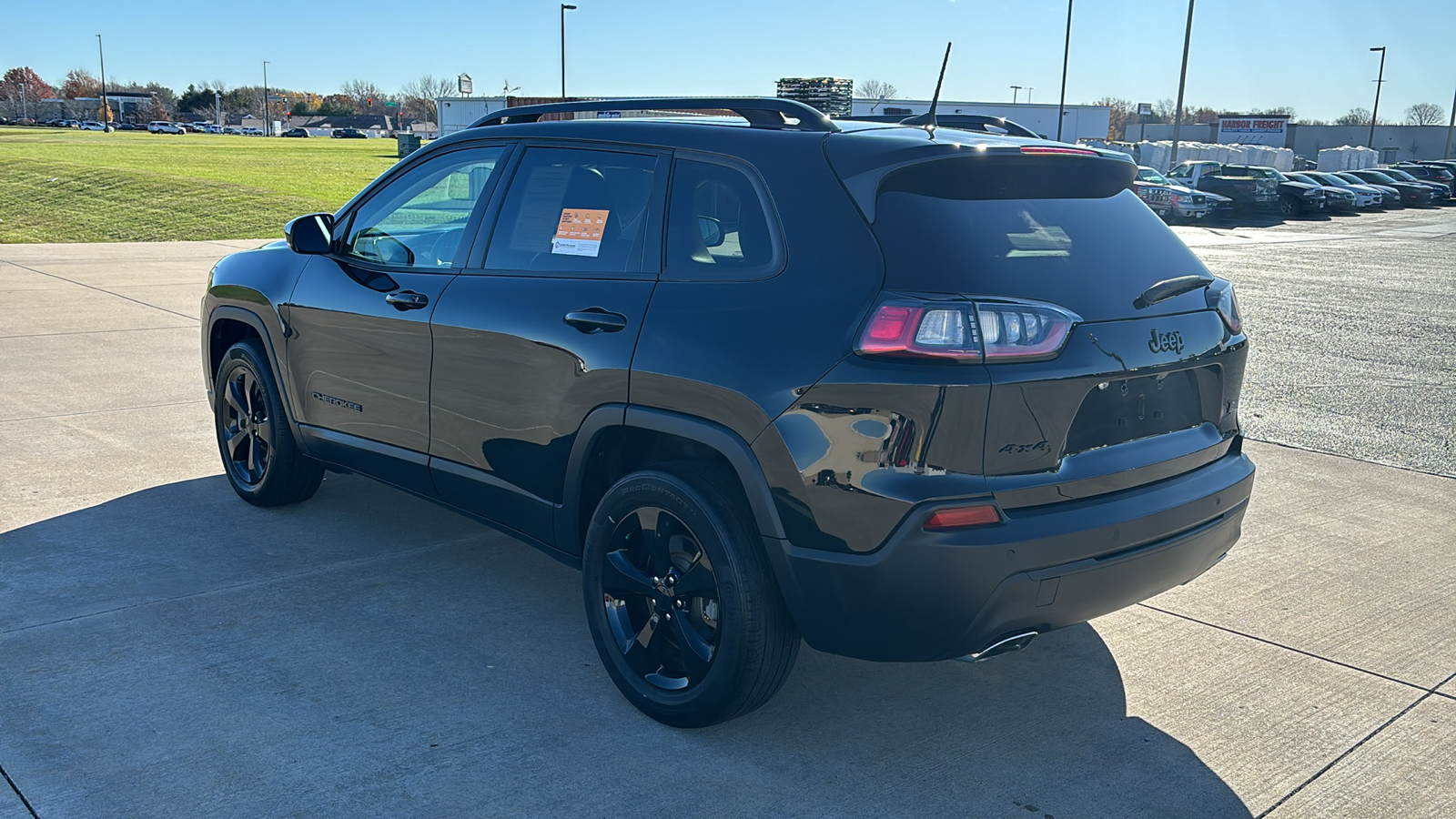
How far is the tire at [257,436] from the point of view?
524 centimetres

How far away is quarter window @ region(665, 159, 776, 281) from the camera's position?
10.9ft

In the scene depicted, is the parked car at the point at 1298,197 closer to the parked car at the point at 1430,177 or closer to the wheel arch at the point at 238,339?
the parked car at the point at 1430,177

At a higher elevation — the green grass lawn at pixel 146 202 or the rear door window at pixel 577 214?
the rear door window at pixel 577 214

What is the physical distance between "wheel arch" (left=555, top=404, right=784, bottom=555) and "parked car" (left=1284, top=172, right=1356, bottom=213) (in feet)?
133

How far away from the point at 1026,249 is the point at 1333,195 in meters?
42.1

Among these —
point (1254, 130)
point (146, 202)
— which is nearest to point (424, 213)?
point (146, 202)

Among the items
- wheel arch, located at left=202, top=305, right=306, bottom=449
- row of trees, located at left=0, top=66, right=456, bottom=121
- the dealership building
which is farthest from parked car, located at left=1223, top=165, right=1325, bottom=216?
row of trees, located at left=0, top=66, right=456, bottom=121

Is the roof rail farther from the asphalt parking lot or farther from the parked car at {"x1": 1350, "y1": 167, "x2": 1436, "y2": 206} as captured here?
the parked car at {"x1": 1350, "y1": 167, "x2": 1436, "y2": 206}

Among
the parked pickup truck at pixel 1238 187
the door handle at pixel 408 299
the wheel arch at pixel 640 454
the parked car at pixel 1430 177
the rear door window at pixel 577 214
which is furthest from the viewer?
the parked car at pixel 1430 177

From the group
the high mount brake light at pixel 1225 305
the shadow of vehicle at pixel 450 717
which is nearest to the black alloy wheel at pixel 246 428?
the shadow of vehicle at pixel 450 717

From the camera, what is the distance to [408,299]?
14.3 ft

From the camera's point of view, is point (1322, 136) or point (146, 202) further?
point (1322, 136)

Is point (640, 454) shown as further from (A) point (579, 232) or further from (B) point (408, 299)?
(B) point (408, 299)

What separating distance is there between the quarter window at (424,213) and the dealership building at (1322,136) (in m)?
91.5
